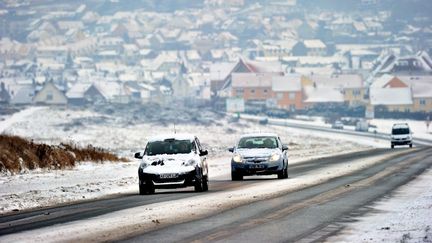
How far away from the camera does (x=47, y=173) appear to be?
39.7 m

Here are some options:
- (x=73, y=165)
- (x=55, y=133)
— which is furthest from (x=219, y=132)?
(x=73, y=165)

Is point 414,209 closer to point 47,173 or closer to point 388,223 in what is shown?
point 388,223

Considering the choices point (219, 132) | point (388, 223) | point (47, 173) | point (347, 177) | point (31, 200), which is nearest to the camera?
point (388, 223)

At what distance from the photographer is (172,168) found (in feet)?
96.1

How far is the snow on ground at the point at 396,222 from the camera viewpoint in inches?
634

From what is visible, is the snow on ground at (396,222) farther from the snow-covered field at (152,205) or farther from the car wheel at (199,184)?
the car wheel at (199,184)

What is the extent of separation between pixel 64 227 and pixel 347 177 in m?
18.7

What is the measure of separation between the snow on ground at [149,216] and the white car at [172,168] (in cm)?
89

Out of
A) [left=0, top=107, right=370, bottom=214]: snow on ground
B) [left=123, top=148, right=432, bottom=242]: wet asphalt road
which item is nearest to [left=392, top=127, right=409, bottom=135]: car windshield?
[left=0, top=107, right=370, bottom=214]: snow on ground

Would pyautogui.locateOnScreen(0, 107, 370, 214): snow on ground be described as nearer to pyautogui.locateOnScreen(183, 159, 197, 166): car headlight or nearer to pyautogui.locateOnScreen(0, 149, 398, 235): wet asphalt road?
pyautogui.locateOnScreen(0, 149, 398, 235): wet asphalt road

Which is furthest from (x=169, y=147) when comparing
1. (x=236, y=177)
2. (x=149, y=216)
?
(x=149, y=216)

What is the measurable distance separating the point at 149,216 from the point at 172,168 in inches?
324

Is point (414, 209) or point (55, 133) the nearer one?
point (414, 209)

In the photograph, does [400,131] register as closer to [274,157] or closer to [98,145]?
[98,145]
